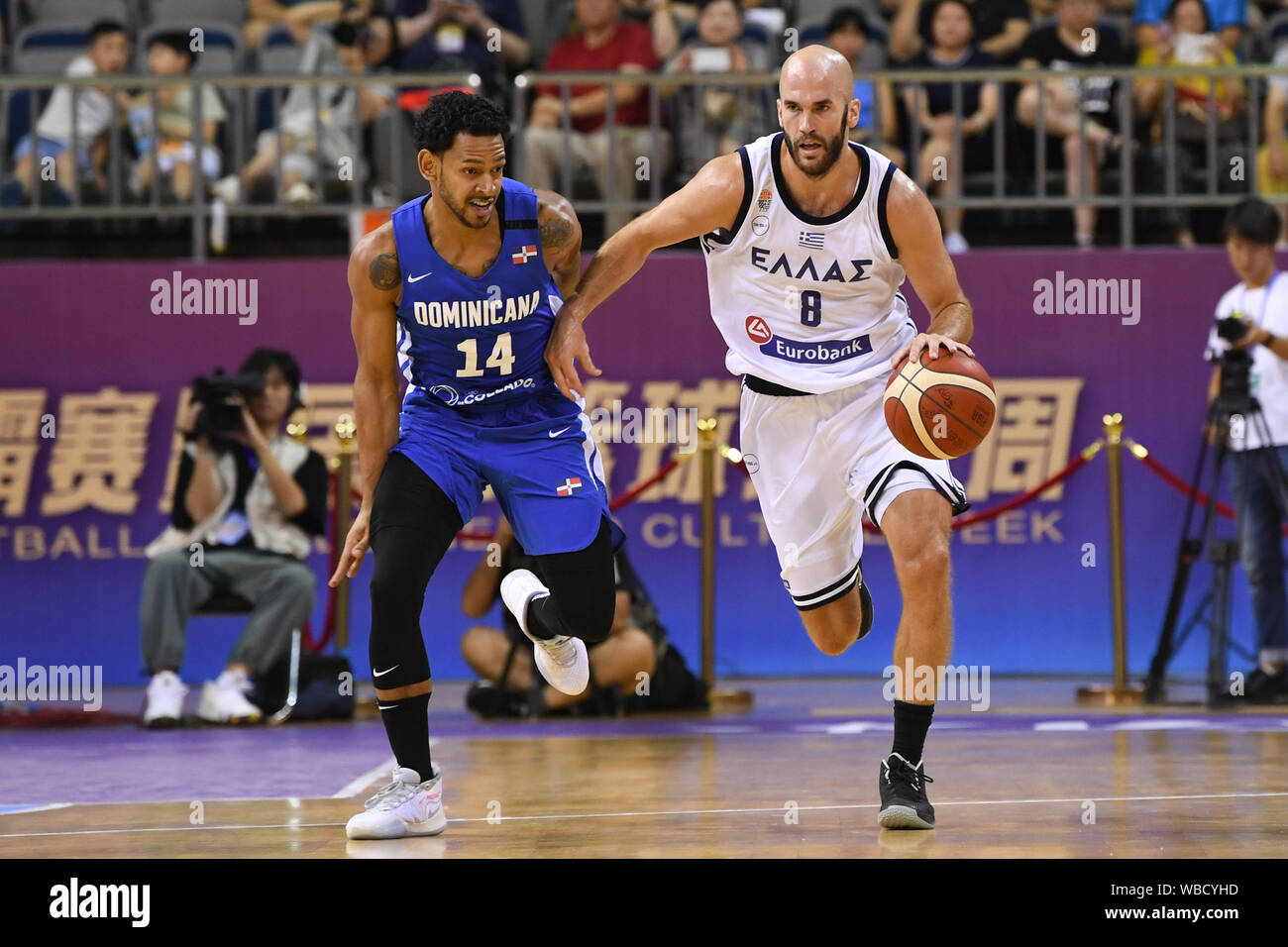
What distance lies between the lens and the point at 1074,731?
813 centimetres

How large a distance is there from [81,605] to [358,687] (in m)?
1.73

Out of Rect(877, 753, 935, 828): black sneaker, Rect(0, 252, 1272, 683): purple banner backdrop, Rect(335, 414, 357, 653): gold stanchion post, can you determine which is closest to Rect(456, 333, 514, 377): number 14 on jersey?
Rect(877, 753, 935, 828): black sneaker

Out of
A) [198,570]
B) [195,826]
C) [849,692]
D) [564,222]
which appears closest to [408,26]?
[198,570]

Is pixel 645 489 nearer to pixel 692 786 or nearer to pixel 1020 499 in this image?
pixel 1020 499

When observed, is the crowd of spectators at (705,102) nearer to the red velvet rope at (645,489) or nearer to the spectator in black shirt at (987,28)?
the spectator in black shirt at (987,28)

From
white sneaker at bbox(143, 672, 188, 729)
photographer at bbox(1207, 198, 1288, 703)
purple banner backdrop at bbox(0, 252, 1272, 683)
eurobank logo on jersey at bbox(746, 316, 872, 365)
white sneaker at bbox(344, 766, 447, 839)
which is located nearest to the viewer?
white sneaker at bbox(344, 766, 447, 839)

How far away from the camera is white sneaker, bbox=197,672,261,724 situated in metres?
8.95

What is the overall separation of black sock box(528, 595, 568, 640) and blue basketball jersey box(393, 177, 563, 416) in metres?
0.67

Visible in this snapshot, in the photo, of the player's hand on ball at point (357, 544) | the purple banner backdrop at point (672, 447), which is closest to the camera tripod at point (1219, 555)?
the purple banner backdrop at point (672, 447)

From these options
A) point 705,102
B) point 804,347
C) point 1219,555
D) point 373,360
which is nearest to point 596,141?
point 705,102

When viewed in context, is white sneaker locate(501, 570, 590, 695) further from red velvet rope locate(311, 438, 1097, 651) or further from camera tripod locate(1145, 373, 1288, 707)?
camera tripod locate(1145, 373, 1288, 707)

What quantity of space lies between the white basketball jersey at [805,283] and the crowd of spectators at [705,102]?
476 cm

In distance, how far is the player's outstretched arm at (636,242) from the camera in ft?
17.6
